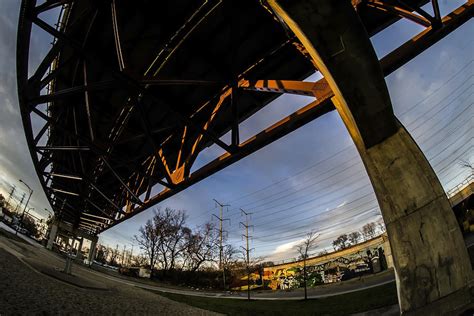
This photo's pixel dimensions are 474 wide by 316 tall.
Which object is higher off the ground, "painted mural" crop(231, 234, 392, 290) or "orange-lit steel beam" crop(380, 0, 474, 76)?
"orange-lit steel beam" crop(380, 0, 474, 76)

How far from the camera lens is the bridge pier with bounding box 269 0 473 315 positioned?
8.75 ft

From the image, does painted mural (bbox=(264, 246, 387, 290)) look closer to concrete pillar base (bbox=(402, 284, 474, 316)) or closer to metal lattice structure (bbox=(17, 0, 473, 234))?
metal lattice structure (bbox=(17, 0, 473, 234))

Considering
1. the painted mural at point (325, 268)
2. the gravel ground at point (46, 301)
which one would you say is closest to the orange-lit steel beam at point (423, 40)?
the gravel ground at point (46, 301)

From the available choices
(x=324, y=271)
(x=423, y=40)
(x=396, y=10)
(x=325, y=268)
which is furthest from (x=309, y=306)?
(x=325, y=268)

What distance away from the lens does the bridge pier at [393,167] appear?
2.67 m

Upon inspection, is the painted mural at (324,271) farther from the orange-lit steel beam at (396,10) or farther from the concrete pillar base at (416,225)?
the orange-lit steel beam at (396,10)

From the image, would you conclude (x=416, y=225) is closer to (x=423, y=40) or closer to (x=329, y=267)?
(x=423, y=40)

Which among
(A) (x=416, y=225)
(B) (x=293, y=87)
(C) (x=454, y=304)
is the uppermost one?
(B) (x=293, y=87)

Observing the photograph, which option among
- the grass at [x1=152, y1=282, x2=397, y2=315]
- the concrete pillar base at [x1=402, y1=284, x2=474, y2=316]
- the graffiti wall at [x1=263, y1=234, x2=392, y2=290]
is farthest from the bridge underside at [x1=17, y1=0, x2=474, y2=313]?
the graffiti wall at [x1=263, y1=234, x2=392, y2=290]

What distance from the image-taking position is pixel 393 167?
327 cm

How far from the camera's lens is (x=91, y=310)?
14.2 feet

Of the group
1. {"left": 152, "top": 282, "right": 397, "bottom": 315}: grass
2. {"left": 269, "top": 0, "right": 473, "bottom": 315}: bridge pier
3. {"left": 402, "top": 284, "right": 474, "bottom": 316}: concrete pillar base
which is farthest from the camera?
{"left": 152, "top": 282, "right": 397, "bottom": 315}: grass

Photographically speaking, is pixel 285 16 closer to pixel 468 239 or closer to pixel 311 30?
pixel 311 30

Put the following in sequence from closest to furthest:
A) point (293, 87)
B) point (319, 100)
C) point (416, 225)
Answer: point (416, 225) < point (319, 100) < point (293, 87)
